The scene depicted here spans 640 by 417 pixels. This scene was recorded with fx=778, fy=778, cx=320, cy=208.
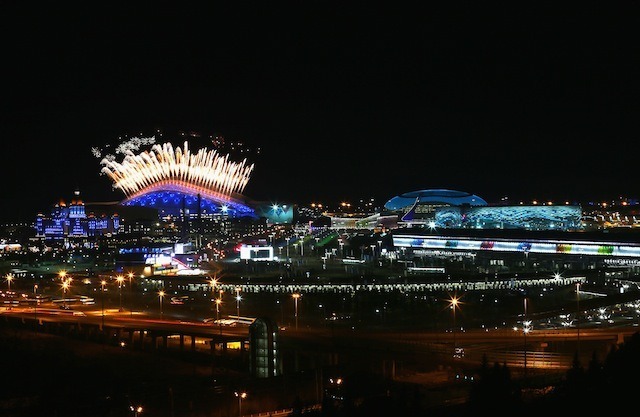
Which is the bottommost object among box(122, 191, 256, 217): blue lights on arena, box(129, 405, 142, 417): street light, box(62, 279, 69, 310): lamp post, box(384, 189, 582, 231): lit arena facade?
box(129, 405, 142, 417): street light

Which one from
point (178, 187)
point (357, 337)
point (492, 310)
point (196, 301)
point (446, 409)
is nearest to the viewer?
point (446, 409)

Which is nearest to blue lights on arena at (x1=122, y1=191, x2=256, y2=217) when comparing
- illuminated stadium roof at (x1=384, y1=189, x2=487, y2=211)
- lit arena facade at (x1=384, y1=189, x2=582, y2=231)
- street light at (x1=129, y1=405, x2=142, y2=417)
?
illuminated stadium roof at (x1=384, y1=189, x2=487, y2=211)

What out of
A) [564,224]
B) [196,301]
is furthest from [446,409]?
[564,224]

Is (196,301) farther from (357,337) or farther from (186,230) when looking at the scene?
(186,230)

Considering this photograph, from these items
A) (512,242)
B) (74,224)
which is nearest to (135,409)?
(512,242)

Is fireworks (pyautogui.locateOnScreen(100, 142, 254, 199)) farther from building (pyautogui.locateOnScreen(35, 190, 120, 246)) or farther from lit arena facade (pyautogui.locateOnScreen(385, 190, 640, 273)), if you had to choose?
lit arena facade (pyautogui.locateOnScreen(385, 190, 640, 273))

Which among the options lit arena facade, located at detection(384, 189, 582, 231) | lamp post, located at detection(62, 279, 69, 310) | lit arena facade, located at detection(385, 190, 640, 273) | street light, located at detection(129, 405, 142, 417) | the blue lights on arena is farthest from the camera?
the blue lights on arena
